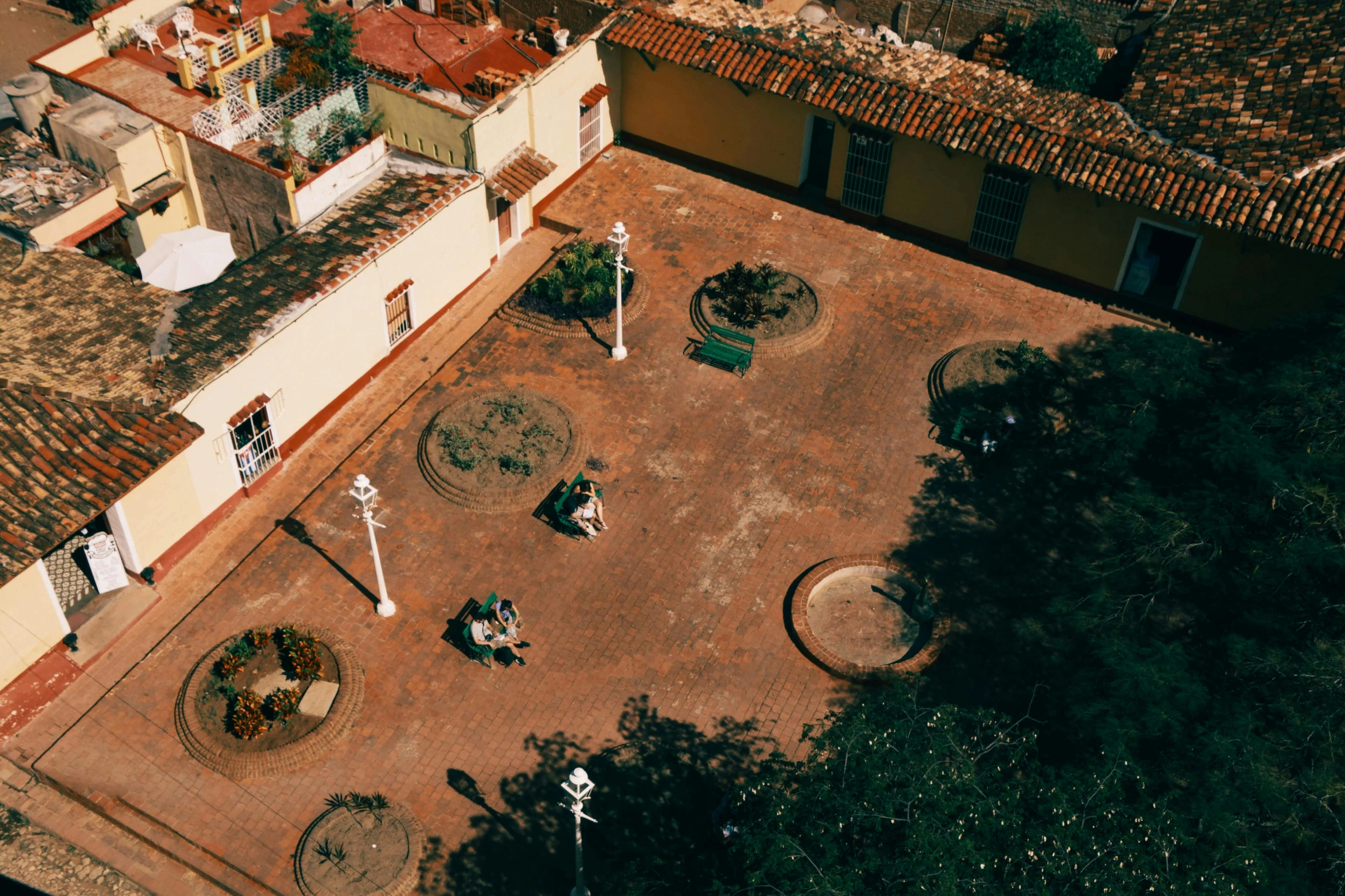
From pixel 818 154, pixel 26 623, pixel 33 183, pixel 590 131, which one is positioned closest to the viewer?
pixel 26 623

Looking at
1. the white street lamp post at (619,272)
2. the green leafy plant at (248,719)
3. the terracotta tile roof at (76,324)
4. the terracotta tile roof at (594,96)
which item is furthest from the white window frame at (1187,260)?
the green leafy plant at (248,719)

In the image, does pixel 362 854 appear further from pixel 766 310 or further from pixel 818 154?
pixel 818 154

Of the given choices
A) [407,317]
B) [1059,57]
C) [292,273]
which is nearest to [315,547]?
[292,273]

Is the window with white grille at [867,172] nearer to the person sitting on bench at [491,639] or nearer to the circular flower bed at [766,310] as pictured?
the circular flower bed at [766,310]

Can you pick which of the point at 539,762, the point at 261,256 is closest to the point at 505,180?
the point at 261,256

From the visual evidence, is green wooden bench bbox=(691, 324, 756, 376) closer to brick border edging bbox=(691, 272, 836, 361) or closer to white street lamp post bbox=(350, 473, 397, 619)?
brick border edging bbox=(691, 272, 836, 361)

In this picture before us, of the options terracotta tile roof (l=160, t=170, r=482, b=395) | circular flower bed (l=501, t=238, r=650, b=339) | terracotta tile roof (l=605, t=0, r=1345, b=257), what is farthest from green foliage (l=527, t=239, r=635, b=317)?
terracotta tile roof (l=605, t=0, r=1345, b=257)

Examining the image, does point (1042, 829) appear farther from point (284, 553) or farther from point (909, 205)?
point (909, 205)
